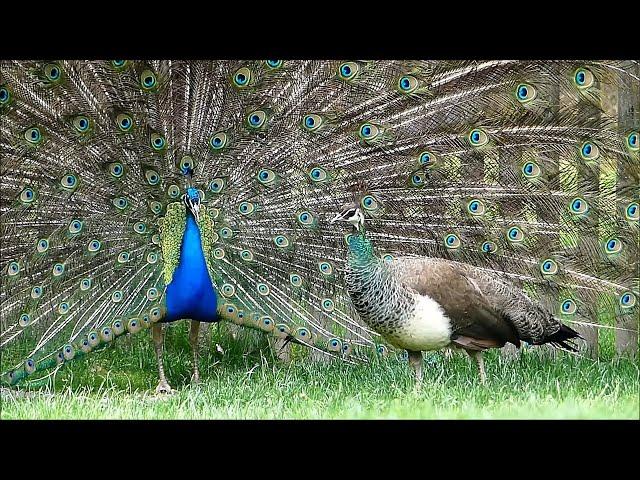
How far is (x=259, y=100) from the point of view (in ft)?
18.9

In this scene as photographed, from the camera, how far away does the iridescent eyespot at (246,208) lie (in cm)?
589

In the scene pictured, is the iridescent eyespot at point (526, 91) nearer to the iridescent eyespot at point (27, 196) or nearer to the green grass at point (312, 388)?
the green grass at point (312, 388)

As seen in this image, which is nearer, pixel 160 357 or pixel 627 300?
pixel 627 300

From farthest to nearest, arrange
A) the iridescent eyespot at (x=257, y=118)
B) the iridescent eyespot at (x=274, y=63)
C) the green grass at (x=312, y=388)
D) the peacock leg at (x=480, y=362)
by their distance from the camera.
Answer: the iridescent eyespot at (x=257, y=118)
the iridescent eyespot at (x=274, y=63)
the peacock leg at (x=480, y=362)
the green grass at (x=312, y=388)

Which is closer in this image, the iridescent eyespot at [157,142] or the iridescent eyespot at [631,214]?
the iridescent eyespot at [631,214]

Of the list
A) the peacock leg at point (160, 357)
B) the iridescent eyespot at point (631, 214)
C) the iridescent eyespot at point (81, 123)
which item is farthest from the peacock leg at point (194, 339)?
the iridescent eyespot at point (631, 214)

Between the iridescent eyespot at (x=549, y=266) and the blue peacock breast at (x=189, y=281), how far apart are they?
1.96 metres

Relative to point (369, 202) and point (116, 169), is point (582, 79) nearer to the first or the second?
point (369, 202)

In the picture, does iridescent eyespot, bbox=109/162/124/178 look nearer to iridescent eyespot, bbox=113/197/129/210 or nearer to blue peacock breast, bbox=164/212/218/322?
iridescent eyespot, bbox=113/197/129/210

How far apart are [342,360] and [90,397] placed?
152 centimetres

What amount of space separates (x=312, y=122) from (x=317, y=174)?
1.02ft

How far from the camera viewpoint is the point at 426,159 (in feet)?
18.8

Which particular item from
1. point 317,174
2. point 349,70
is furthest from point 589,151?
point 317,174

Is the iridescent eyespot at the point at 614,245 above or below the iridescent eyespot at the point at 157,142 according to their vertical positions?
below
